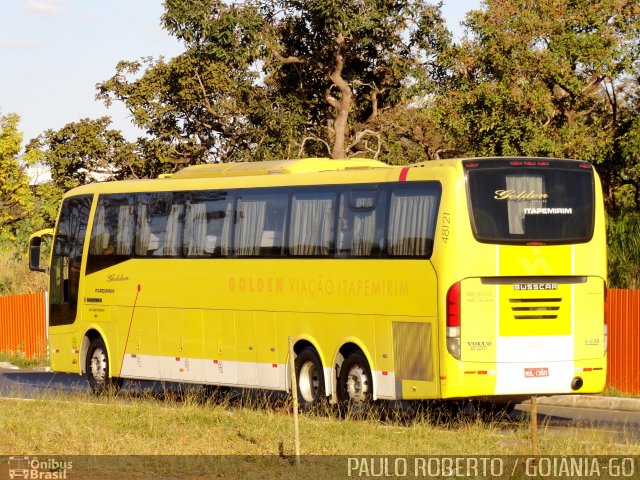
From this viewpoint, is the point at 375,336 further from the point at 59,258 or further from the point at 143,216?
the point at 59,258

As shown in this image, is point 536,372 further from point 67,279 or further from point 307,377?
point 67,279

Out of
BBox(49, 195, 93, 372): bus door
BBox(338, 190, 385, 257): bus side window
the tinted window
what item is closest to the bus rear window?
BBox(338, 190, 385, 257): bus side window

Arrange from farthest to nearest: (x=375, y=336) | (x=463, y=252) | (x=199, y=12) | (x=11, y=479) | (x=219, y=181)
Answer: (x=199, y=12) → (x=219, y=181) → (x=375, y=336) → (x=463, y=252) → (x=11, y=479)

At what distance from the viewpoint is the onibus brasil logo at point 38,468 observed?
13406 mm

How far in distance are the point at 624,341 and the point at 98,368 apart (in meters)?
9.19

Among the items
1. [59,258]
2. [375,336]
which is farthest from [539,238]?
[59,258]

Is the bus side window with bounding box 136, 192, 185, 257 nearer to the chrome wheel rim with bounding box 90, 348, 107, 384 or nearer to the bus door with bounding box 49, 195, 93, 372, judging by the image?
the bus door with bounding box 49, 195, 93, 372

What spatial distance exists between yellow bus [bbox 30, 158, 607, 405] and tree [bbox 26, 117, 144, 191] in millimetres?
15140

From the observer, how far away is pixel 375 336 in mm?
19203

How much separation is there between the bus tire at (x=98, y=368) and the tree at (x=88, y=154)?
46.6ft

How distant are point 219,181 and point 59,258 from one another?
530 cm

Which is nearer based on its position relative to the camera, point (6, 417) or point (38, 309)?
point (6, 417)

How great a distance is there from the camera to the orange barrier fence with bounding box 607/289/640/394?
23.2m

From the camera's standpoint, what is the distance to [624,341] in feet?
77.2
